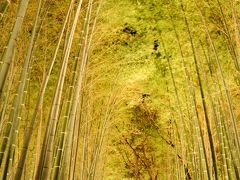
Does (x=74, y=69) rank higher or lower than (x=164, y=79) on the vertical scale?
lower

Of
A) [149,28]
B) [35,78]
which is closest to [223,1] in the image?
[149,28]

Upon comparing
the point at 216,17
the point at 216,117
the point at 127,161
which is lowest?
the point at 216,117

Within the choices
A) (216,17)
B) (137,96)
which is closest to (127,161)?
(137,96)

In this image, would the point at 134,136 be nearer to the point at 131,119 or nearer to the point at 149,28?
the point at 131,119

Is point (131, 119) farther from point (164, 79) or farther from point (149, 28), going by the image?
point (149, 28)

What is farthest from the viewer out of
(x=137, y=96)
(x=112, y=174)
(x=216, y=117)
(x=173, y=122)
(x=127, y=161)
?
(x=127, y=161)

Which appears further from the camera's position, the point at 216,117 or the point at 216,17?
the point at 216,17

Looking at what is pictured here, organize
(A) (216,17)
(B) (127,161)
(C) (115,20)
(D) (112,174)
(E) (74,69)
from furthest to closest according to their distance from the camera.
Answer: (B) (127,161), (D) (112,174), (C) (115,20), (A) (216,17), (E) (74,69)
